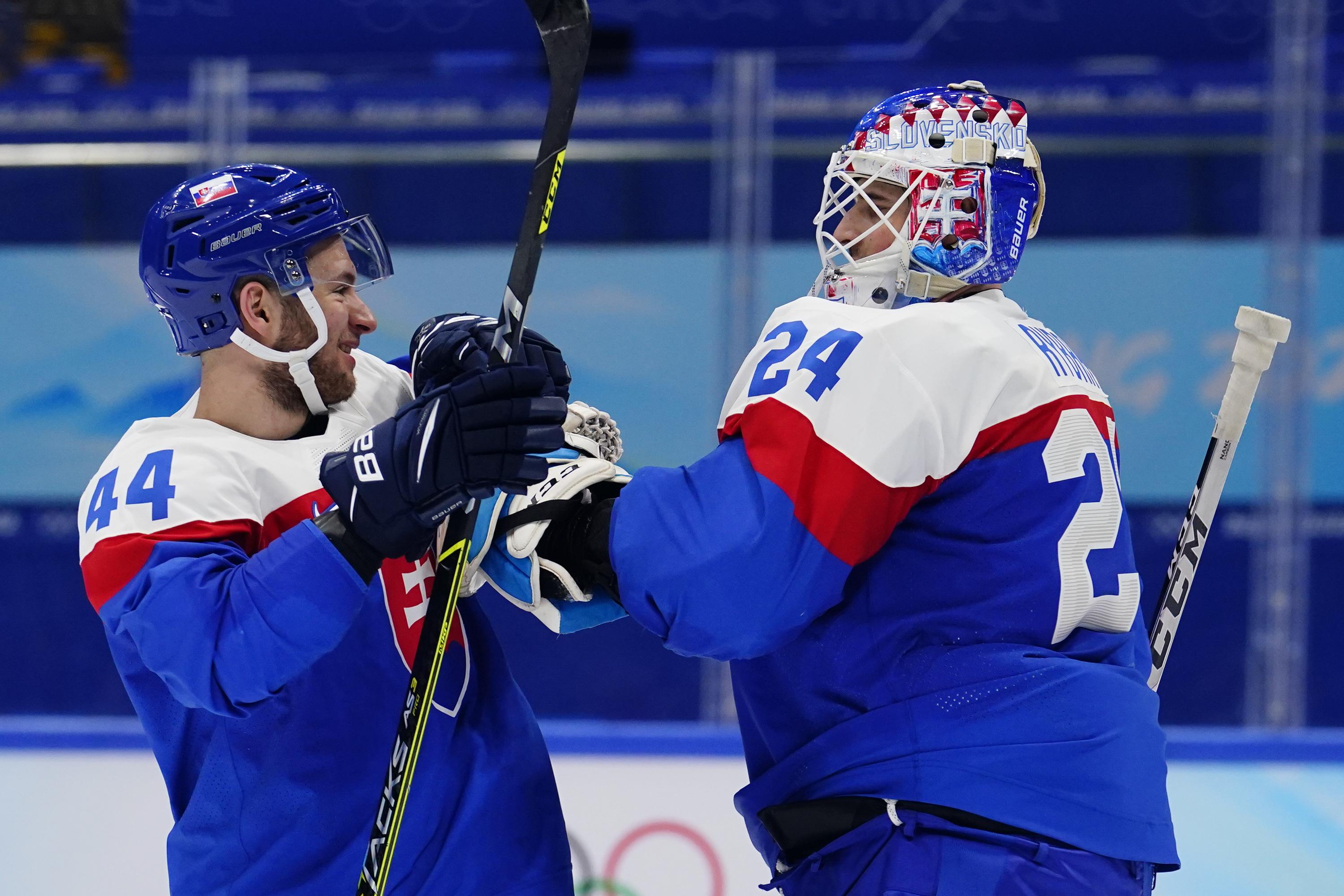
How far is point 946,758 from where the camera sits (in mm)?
1515

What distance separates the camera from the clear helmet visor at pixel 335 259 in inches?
68.7

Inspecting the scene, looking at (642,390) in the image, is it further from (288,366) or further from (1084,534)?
(1084,534)

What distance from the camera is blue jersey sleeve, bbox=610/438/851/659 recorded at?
4.75 feet

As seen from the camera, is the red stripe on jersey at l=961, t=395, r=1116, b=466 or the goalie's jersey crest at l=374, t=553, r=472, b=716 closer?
the red stripe on jersey at l=961, t=395, r=1116, b=466

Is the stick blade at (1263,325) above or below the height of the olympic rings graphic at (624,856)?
above

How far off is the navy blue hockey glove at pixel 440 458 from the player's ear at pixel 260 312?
383 millimetres

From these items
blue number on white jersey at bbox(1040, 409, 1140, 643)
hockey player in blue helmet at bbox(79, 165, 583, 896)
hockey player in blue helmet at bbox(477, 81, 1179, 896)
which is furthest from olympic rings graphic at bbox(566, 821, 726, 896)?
blue number on white jersey at bbox(1040, 409, 1140, 643)

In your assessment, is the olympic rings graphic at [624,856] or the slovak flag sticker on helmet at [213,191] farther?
the olympic rings graphic at [624,856]

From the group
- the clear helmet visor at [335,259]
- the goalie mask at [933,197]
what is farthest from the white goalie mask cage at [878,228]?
the clear helmet visor at [335,259]

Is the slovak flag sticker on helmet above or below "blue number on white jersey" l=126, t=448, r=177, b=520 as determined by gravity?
above

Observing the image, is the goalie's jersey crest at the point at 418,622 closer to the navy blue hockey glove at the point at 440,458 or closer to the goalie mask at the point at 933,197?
the navy blue hockey glove at the point at 440,458

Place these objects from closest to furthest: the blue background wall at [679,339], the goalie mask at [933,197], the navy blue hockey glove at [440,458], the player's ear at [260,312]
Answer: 1. the navy blue hockey glove at [440,458]
2. the goalie mask at [933,197]
3. the player's ear at [260,312]
4. the blue background wall at [679,339]

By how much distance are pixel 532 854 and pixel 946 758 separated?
0.61 meters

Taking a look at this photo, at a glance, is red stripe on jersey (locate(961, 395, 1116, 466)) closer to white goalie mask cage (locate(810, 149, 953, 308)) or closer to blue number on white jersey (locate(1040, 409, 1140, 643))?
blue number on white jersey (locate(1040, 409, 1140, 643))
